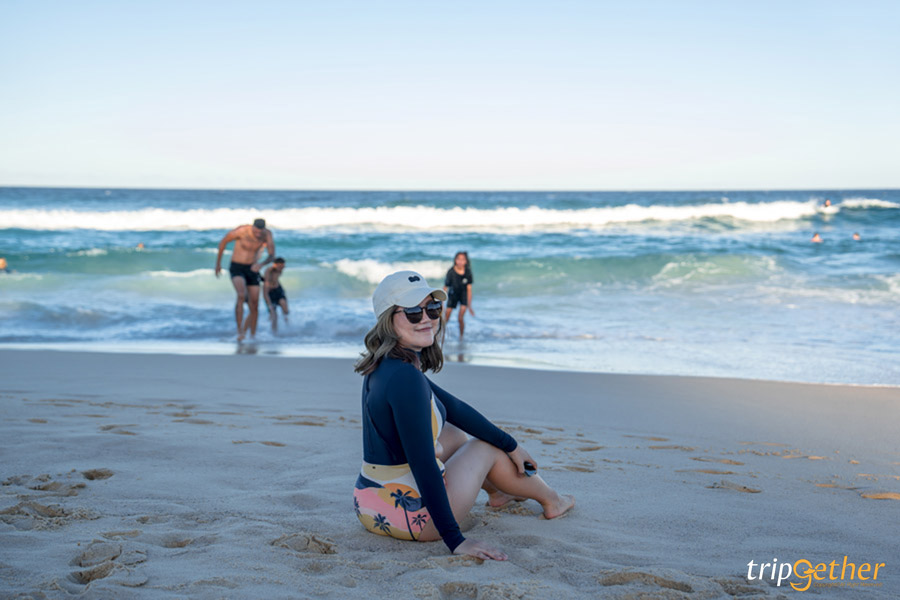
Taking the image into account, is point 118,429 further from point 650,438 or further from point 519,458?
point 650,438

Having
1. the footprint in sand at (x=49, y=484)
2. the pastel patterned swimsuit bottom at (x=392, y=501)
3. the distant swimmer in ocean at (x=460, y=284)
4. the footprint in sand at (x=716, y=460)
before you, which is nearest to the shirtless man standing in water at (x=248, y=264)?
the distant swimmer in ocean at (x=460, y=284)

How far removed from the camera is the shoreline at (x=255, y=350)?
7.94 meters

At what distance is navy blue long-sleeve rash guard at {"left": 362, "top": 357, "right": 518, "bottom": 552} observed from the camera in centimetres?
272

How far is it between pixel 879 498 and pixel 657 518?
1.33 metres

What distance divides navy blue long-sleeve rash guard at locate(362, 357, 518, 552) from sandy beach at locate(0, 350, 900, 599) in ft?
0.80

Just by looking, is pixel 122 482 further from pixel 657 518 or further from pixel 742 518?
pixel 742 518

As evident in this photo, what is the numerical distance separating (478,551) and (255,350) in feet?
23.8

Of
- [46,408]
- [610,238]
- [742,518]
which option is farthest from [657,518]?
[610,238]

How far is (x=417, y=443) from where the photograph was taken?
272 cm

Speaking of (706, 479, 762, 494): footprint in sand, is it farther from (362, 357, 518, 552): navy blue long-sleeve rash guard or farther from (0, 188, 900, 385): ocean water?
(0, 188, 900, 385): ocean water

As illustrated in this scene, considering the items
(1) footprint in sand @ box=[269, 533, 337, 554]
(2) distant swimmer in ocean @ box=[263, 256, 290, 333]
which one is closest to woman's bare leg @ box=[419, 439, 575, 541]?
(1) footprint in sand @ box=[269, 533, 337, 554]

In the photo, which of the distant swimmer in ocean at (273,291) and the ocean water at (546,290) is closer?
the ocean water at (546,290)

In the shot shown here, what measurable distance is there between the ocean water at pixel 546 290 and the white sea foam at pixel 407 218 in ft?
1.12

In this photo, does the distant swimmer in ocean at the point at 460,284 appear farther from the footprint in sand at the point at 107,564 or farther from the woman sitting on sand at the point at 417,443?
the footprint in sand at the point at 107,564
